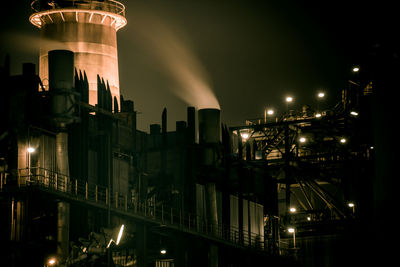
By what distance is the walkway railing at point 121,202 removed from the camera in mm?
41406

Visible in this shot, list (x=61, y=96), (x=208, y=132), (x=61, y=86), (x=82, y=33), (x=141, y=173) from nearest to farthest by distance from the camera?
(x=61, y=96) → (x=61, y=86) → (x=141, y=173) → (x=208, y=132) → (x=82, y=33)

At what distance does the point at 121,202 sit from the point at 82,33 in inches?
858

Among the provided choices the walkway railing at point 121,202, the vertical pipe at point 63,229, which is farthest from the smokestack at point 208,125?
the vertical pipe at point 63,229

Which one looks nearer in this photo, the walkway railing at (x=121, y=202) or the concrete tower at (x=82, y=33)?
the walkway railing at (x=121, y=202)

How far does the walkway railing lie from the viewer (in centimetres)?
4141

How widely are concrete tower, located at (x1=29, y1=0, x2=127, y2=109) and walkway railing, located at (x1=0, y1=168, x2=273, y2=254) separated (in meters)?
15.7

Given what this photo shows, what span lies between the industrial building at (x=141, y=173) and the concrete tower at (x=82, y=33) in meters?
0.10

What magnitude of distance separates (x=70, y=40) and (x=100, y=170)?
66.1ft

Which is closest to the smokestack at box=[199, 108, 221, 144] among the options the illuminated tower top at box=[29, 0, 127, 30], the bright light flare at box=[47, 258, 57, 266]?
the illuminated tower top at box=[29, 0, 127, 30]

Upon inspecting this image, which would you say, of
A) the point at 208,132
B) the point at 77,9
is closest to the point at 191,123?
the point at 208,132

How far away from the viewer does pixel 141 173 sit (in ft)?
174

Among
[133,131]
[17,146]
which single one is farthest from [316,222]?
[17,146]

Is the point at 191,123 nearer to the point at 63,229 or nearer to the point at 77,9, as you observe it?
the point at 63,229

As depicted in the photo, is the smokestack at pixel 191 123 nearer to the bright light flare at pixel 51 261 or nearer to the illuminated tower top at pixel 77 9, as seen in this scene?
the illuminated tower top at pixel 77 9
